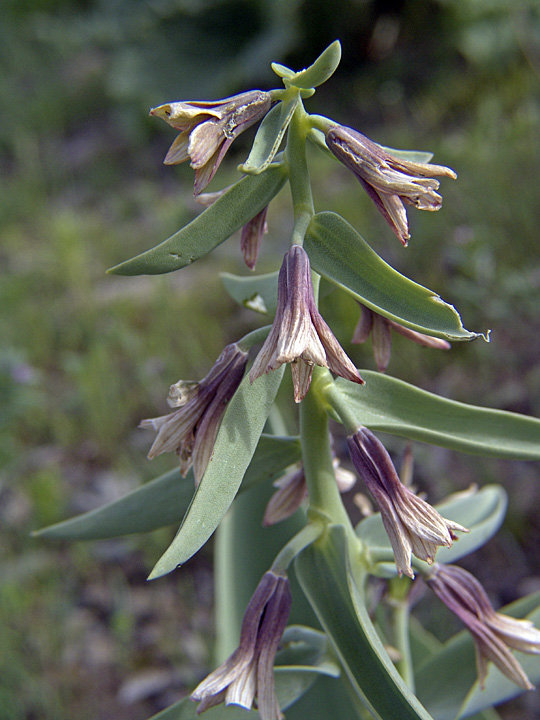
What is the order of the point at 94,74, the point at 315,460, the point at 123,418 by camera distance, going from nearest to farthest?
the point at 315,460, the point at 123,418, the point at 94,74

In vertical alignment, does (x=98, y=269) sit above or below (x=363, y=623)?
below

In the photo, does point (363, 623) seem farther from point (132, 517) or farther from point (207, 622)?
point (207, 622)

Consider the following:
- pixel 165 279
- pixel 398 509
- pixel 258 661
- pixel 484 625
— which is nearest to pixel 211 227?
pixel 398 509

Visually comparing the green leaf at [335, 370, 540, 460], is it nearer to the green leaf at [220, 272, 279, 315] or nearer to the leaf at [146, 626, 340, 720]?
the green leaf at [220, 272, 279, 315]

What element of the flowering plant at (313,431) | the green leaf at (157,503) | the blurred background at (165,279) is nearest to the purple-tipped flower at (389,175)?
the flowering plant at (313,431)

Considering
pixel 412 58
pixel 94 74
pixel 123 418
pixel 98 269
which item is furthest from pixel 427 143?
pixel 94 74

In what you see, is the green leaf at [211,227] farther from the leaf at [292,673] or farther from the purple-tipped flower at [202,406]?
the leaf at [292,673]

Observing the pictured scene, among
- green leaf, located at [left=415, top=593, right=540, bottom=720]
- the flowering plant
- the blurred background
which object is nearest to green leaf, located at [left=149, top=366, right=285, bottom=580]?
the flowering plant

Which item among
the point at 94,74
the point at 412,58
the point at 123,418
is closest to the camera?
the point at 123,418
